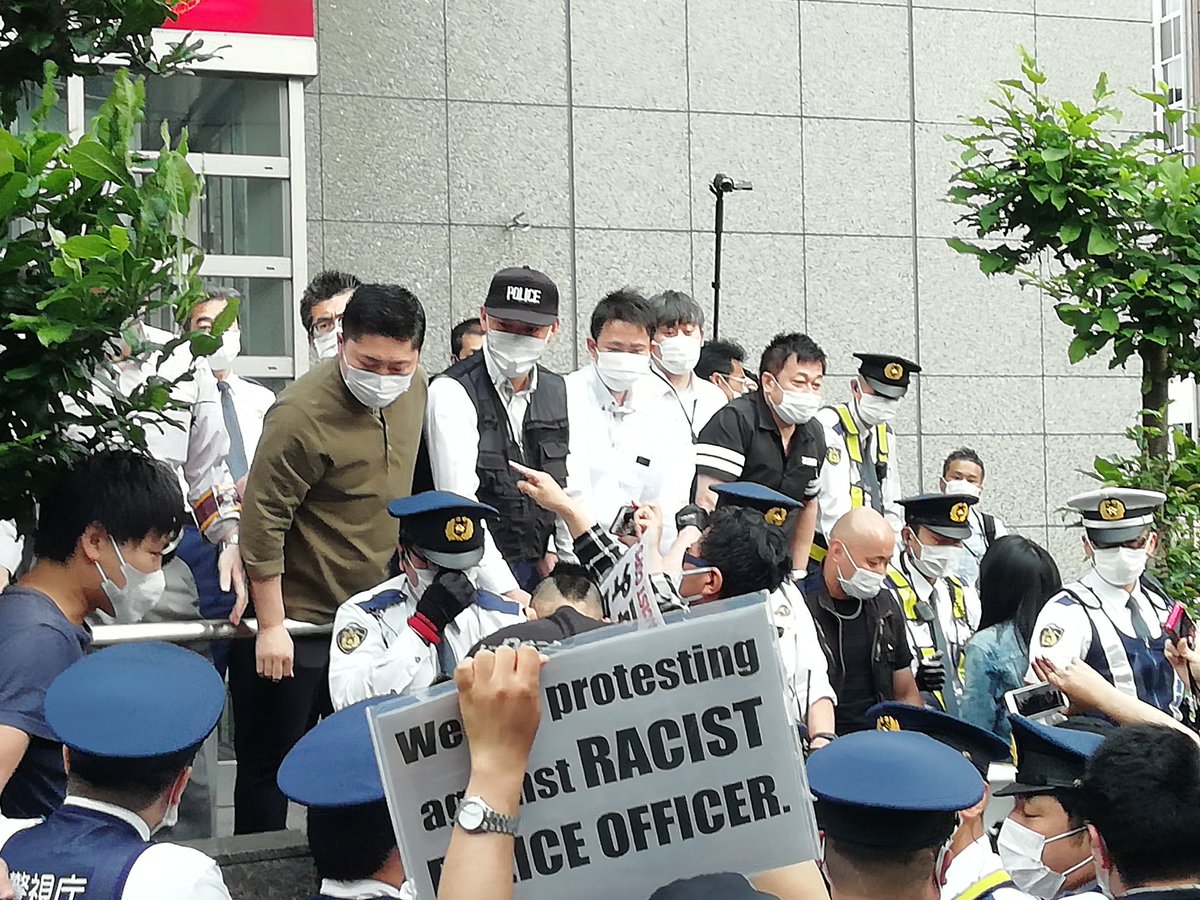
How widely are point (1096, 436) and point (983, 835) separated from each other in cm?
814

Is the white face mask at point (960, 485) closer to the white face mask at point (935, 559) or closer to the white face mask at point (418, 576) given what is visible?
the white face mask at point (935, 559)

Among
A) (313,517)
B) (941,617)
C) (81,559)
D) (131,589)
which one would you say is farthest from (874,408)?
(81,559)

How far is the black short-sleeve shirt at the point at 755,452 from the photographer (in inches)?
271

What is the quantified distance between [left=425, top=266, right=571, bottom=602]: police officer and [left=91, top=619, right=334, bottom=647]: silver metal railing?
2.40ft

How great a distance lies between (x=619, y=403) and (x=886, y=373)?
5.12ft

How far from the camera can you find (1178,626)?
22.4 feet

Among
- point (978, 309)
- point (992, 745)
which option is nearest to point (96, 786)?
point (992, 745)

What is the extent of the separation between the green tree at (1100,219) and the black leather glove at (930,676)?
1.83 m

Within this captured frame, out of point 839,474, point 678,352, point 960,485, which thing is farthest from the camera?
point 960,485

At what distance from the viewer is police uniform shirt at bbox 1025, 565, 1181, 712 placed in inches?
257

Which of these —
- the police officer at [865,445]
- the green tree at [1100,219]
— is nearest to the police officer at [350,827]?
the police officer at [865,445]

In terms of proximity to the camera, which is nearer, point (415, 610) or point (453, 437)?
point (415, 610)

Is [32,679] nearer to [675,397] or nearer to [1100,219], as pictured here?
[675,397]

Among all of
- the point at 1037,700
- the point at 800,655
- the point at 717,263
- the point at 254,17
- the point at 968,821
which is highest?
the point at 254,17
